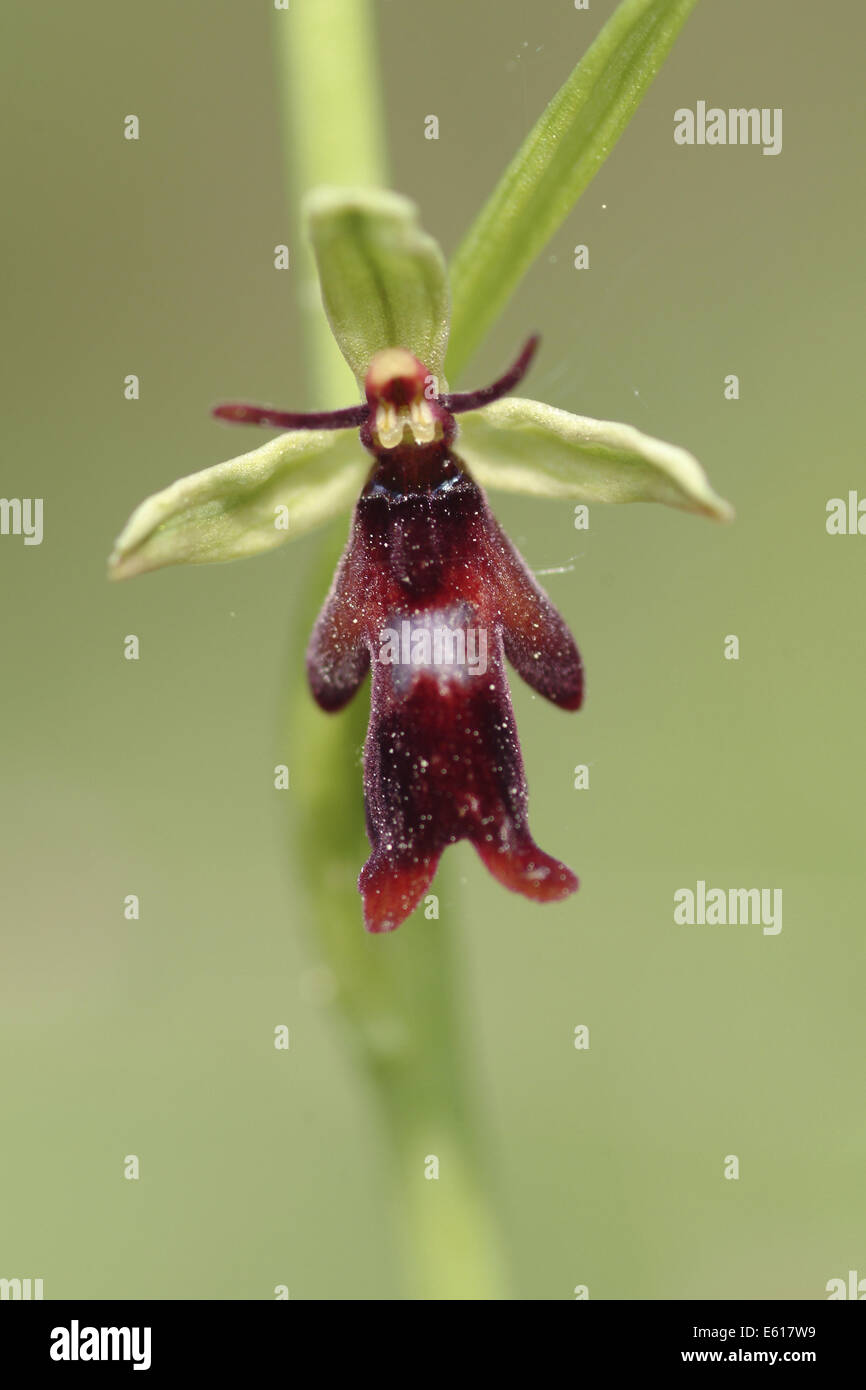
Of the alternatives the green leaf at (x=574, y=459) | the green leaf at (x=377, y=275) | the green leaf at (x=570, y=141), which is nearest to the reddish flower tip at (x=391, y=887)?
the green leaf at (x=574, y=459)

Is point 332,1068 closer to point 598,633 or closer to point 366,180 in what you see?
point 598,633

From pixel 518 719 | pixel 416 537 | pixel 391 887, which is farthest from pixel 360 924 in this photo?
pixel 518 719

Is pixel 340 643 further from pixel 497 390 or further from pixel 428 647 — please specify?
pixel 497 390

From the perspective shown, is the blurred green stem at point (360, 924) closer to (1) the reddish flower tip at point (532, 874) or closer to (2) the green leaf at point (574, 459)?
(2) the green leaf at point (574, 459)

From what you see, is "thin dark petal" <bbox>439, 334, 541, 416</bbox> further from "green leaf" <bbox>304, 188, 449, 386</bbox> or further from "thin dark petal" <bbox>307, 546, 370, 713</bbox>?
"thin dark petal" <bbox>307, 546, 370, 713</bbox>

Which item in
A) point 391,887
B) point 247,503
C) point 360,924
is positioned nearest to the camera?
point 391,887

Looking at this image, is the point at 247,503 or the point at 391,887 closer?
the point at 391,887

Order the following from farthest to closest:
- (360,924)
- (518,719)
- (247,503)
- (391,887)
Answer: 1. (518,719)
2. (360,924)
3. (247,503)
4. (391,887)

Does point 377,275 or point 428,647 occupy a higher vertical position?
point 377,275
